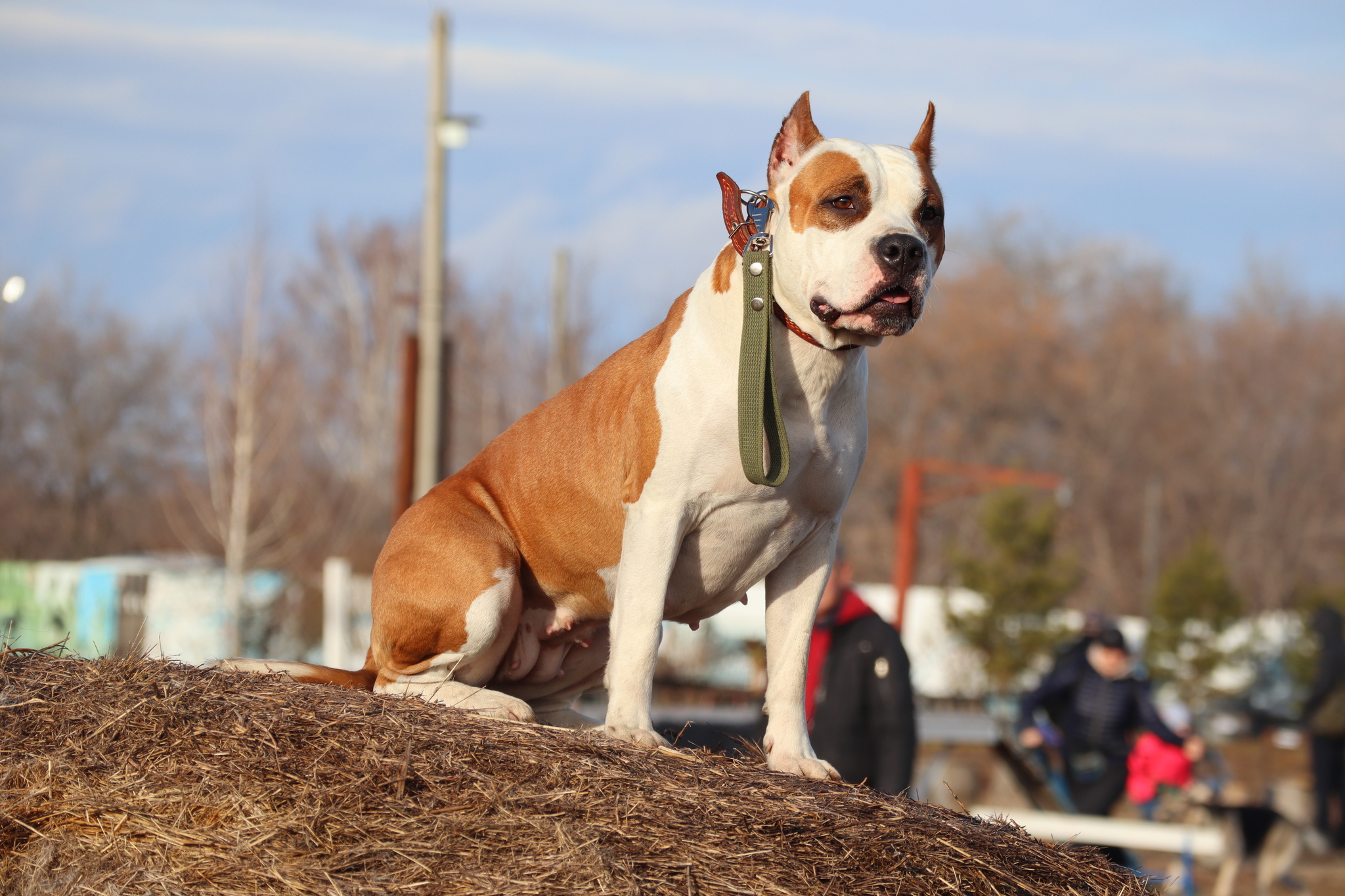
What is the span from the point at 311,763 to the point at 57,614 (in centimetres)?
2122

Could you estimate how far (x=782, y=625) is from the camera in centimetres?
408

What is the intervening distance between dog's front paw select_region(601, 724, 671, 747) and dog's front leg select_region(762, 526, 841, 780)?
1.60 ft

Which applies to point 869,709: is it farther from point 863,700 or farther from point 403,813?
point 403,813

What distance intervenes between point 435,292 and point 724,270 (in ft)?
29.7

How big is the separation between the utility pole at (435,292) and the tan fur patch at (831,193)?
8597 millimetres

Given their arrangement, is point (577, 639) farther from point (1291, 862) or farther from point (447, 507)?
point (1291, 862)

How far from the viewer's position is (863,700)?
716 cm

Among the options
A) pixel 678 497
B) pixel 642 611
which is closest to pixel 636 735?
pixel 642 611

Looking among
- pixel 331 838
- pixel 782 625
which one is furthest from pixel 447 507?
pixel 331 838

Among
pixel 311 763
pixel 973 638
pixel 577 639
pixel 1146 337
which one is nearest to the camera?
pixel 311 763

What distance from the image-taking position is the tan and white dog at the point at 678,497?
3555mm

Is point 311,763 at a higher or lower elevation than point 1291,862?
higher

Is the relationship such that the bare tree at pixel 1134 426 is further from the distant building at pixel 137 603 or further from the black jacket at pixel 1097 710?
the black jacket at pixel 1097 710

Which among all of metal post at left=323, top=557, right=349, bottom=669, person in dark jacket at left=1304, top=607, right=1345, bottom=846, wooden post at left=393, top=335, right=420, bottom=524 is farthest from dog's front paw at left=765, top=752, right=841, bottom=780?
person in dark jacket at left=1304, top=607, right=1345, bottom=846
